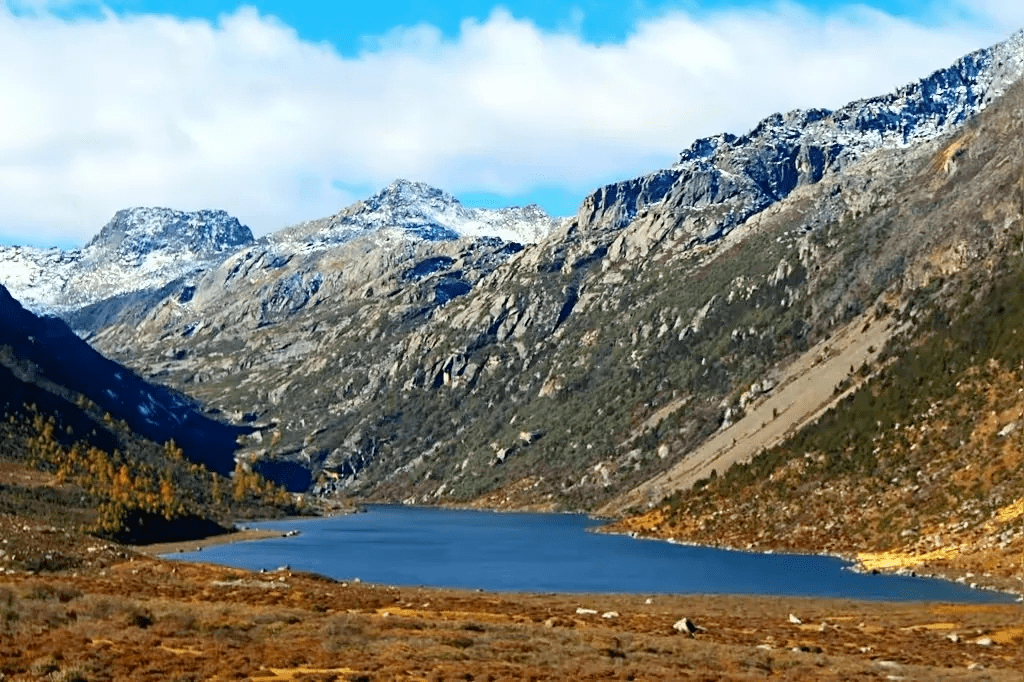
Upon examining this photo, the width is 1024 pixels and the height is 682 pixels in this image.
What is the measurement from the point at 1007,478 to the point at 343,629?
13084cm

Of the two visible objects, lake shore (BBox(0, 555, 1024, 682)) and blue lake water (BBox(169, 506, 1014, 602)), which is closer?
lake shore (BBox(0, 555, 1024, 682))

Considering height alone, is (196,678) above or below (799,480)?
below

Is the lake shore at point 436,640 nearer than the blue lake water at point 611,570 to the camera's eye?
Yes

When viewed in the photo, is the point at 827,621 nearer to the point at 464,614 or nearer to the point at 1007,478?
the point at 464,614

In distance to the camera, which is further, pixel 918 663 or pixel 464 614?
pixel 464 614

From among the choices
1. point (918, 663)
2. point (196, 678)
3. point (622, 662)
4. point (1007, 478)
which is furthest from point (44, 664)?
point (1007, 478)

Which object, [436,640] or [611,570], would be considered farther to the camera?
[611,570]

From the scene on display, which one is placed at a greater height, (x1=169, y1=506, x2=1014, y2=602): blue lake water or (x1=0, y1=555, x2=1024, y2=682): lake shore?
(x1=0, y1=555, x2=1024, y2=682): lake shore

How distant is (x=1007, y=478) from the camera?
15288 cm

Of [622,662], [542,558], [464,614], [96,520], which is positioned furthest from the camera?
[96,520]

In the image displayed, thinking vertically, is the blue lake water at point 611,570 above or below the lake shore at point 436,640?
below

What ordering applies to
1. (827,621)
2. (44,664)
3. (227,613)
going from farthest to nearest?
1. (827,621)
2. (227,613)
3. (44,664)

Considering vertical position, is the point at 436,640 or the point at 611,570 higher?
the point at 436,640

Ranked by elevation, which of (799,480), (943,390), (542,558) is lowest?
(542,558)
